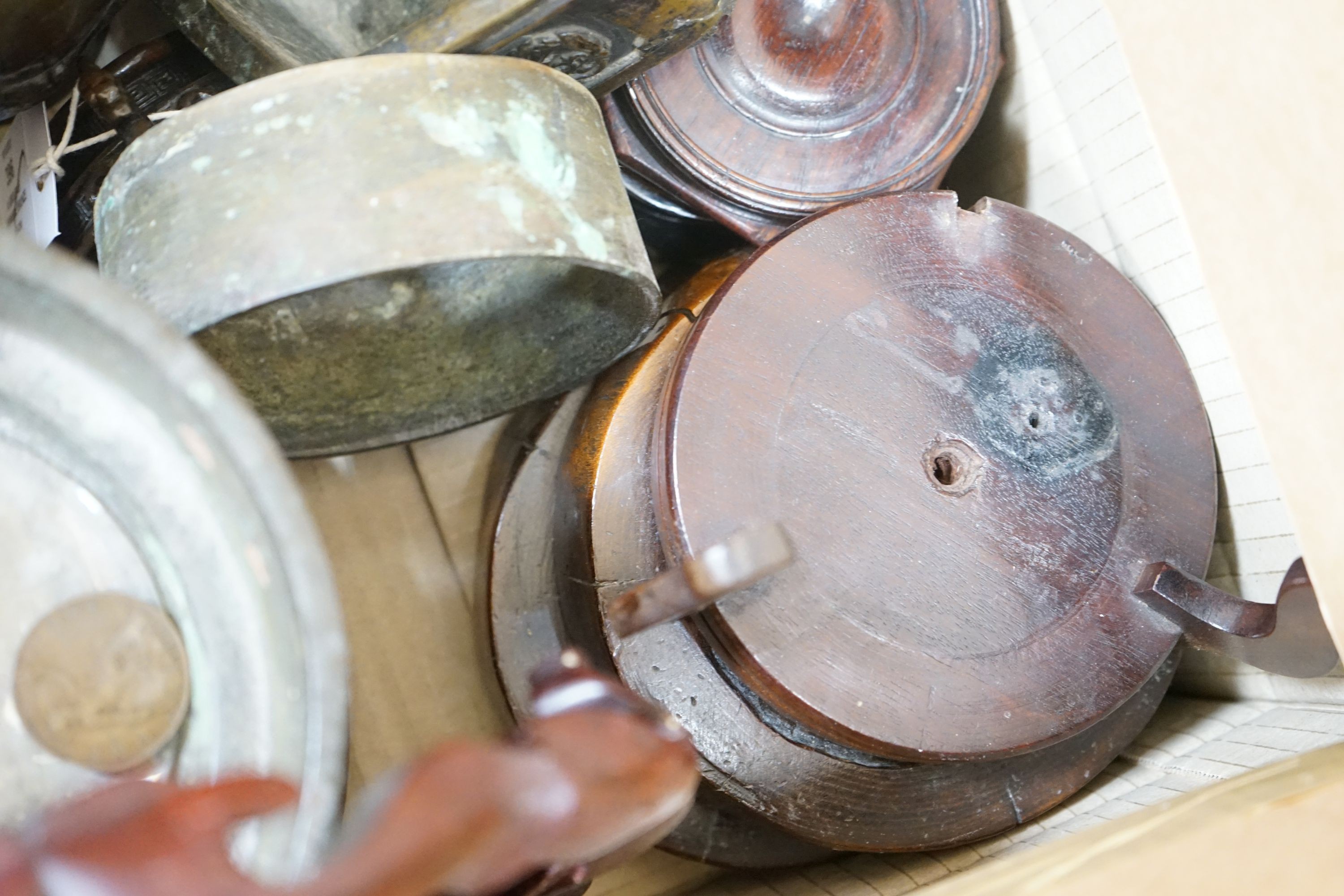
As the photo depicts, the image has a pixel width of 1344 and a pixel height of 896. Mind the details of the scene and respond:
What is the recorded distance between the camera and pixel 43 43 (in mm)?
980

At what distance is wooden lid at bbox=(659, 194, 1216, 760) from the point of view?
885mm

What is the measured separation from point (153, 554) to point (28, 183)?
52cm

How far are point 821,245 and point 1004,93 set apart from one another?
556 mm

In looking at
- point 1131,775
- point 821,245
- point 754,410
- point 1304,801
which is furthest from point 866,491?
point 1131,775

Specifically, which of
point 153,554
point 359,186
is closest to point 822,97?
point 359,186

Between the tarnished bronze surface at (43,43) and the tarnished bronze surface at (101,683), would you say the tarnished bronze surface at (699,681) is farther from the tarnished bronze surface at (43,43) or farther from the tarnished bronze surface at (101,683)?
the tarnished bronze surface at (43,43)

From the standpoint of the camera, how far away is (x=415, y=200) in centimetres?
71

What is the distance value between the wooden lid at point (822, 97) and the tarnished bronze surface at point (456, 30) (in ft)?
0.54

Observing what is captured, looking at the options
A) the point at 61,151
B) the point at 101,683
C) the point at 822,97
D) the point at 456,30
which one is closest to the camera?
the point at 101,683

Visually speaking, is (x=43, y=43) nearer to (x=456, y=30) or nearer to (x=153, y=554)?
(x=456, y=30)

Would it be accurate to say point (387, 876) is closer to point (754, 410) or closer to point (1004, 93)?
point (754, 410)

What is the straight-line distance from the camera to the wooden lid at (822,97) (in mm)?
1140

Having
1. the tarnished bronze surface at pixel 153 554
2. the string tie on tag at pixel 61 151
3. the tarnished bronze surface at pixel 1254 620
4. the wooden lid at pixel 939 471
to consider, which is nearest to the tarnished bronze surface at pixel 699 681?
the wooden lid at pixel 939 471

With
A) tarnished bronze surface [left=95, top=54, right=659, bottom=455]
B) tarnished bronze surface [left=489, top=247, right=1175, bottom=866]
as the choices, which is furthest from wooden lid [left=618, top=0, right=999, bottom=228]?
tarnished bronze surface [left=95, top=54, right=659, bottom=455]
